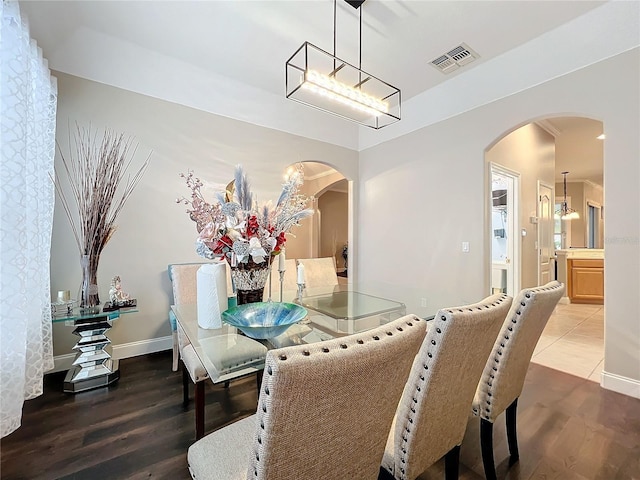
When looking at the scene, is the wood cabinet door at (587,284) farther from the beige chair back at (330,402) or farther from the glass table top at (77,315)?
the glass table top at (77,315)

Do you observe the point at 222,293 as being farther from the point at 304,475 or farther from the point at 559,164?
the point at 559,164

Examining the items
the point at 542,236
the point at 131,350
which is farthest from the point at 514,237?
the point at 131,350

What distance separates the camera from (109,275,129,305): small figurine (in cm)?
244

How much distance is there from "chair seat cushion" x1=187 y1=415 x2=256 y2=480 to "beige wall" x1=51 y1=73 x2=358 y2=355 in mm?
2347

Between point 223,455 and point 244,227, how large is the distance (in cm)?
97

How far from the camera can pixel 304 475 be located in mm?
659

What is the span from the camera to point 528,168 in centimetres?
418

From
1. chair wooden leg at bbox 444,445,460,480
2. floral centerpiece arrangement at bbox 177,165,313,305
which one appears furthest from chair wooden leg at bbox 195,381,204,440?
chair wooden leg at bbox 444,445,460,480

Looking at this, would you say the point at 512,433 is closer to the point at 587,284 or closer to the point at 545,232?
the point at 545,232

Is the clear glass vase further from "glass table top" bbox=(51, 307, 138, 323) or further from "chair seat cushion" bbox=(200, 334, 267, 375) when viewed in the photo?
"chair seat cushion" bbox=(200, 334, 267, 375)

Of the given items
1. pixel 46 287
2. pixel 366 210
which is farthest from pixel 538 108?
pixel 46 287

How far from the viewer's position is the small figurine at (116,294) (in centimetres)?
244

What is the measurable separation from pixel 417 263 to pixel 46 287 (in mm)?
3671

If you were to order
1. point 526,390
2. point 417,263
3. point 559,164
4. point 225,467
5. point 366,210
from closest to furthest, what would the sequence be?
point 225,467 → point 526,390 → point 417,263 → point 366,210 → point 559,164
